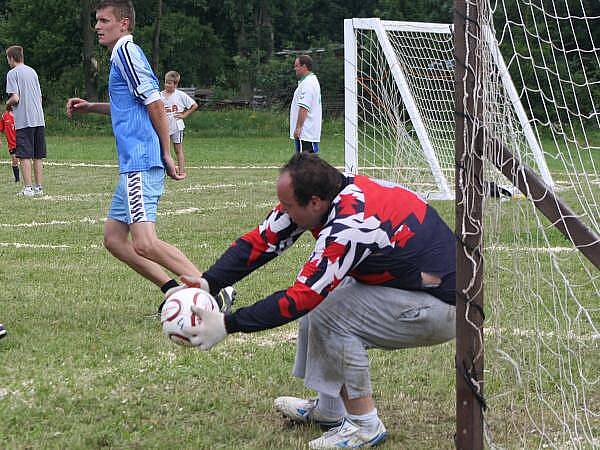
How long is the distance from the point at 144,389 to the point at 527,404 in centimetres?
177

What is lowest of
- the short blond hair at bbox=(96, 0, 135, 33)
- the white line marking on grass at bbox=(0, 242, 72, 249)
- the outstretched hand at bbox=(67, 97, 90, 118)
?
the white line marking on grass at bbox=(0, 242, 72, 249)

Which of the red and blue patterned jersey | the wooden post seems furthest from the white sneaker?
the wooden post

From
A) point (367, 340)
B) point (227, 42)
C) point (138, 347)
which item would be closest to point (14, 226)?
point (138, 347)

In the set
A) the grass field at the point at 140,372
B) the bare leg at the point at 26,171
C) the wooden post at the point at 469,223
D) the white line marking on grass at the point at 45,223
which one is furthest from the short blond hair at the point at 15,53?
the wooden post at the point at 469,223

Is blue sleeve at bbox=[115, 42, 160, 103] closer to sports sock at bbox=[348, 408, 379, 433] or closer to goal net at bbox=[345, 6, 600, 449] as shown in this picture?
goal net at bbox=[345, 6, 600, 449]

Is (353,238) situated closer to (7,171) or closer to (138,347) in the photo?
(138,347)

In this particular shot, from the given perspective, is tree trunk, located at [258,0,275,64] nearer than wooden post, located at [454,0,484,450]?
No

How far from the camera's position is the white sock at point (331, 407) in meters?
4.16

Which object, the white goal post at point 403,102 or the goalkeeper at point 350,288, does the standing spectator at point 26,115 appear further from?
the goalkeeper at point 350,288

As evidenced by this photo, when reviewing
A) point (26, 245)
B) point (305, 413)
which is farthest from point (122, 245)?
point (26, 245)

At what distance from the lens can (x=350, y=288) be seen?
3.97m

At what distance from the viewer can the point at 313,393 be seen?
182 inches

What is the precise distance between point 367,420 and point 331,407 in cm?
27

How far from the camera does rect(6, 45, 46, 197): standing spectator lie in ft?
43.3
